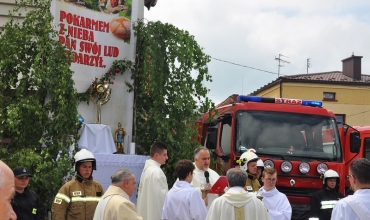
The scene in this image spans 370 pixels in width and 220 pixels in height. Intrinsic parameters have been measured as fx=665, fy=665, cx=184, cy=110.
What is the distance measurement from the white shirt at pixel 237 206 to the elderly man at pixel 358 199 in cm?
151

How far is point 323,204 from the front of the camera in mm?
10445

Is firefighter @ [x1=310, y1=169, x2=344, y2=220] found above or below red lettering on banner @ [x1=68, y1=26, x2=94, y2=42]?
below

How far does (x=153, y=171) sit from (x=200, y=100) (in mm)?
3371

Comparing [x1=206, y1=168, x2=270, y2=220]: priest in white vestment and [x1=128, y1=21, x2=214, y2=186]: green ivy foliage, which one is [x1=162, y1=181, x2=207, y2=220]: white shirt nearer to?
[x1=206, y1=168, x2=270, y2=220]: priest in white vestment

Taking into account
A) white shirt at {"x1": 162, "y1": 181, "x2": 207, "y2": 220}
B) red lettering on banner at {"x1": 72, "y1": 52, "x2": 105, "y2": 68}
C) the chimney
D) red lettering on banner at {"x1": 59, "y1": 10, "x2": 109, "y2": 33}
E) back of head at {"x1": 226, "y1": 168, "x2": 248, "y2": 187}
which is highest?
the chimney

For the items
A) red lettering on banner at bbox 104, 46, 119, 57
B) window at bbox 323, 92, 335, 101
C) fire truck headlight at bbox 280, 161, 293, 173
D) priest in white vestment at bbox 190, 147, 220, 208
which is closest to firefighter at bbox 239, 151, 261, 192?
priest in white vestment at bbox 190, 147, 220, 208

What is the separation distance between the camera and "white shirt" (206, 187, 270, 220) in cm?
719

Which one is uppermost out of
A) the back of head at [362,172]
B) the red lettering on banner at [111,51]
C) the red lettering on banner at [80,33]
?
the red lettering on banner at [80,33]

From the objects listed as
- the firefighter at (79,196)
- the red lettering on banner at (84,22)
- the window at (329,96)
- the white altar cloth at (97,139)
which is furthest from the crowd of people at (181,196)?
the window at (329,96)

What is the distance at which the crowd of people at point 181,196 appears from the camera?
5949 mm

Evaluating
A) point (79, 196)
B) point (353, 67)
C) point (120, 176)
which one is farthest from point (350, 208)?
point (353, 67)

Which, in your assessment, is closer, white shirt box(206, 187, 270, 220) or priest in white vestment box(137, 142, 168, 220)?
white shirt box(206, 187, 270, 220)

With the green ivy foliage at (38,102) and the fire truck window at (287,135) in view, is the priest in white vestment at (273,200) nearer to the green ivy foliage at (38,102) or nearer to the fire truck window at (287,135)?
the fire truck window at (287,135)

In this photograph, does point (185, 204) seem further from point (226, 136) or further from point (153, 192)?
point (226, 136)
